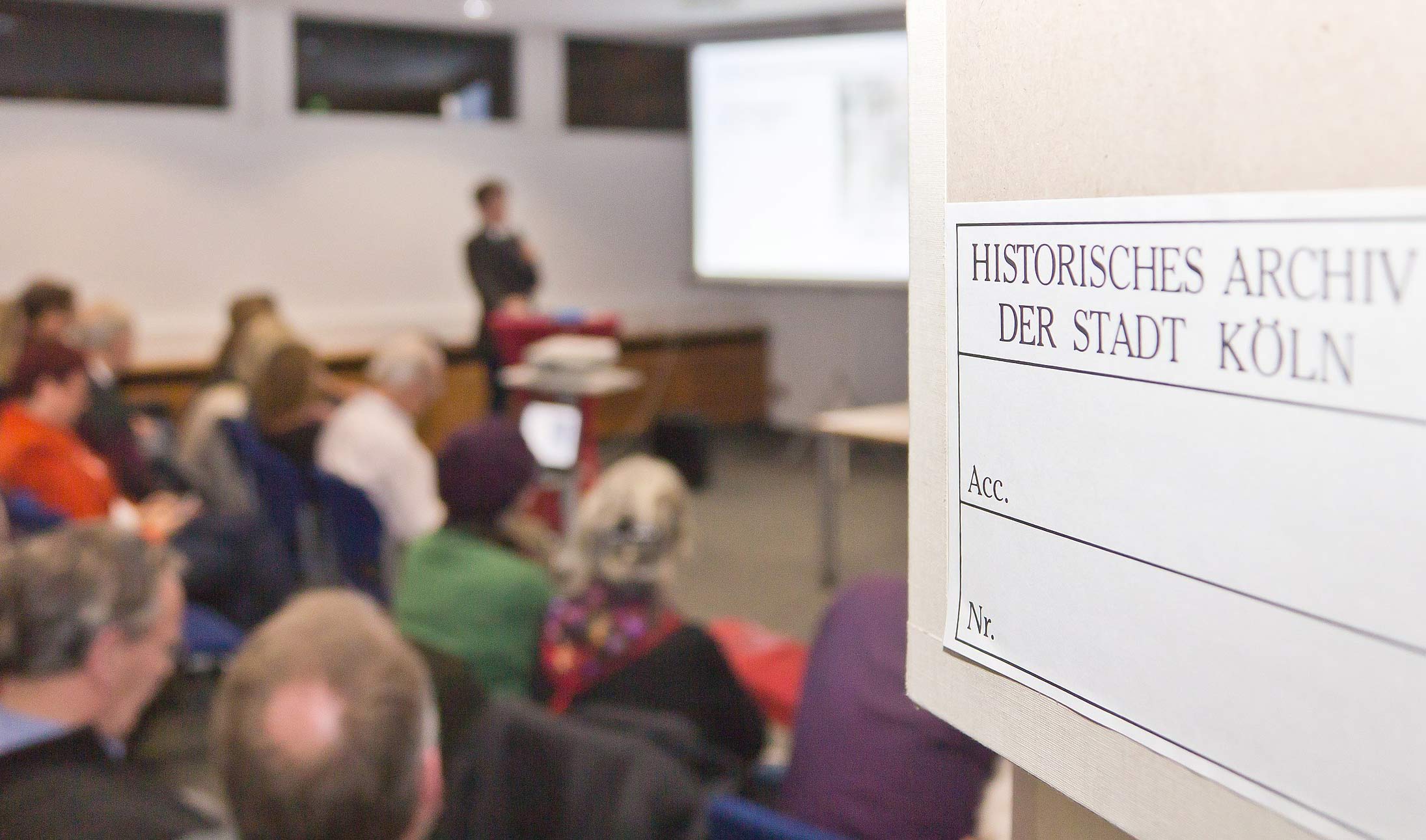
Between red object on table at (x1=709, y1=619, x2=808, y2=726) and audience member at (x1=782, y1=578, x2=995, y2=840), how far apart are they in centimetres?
53

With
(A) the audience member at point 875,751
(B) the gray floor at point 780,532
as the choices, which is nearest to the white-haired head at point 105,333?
(B) the gray floor at point 780,532

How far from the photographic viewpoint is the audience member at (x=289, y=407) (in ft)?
12.4

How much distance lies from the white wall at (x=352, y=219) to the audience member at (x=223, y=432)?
9.73ft

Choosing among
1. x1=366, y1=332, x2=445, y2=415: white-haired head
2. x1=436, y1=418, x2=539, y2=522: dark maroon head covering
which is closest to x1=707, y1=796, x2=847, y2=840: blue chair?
x1=436, y1=418, x2=539, y2=522: dark maroon head covering

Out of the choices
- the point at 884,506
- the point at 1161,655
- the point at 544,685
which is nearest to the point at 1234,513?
the point at 1161,655

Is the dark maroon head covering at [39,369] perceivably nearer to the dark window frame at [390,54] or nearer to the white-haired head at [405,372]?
the white-haired head at [405,372]

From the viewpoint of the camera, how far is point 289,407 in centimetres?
382

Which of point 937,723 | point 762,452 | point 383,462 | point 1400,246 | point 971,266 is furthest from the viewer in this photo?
point 762,452

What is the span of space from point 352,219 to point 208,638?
17.3 feet

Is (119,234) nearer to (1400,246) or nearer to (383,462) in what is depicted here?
(383,462)

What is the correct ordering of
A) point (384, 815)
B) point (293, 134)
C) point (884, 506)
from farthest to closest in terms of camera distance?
point (293, 134) → point (884, 506) → point (384, 815)

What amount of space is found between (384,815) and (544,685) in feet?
3.09

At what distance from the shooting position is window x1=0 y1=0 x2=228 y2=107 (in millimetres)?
6629

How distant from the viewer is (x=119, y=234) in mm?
6969
